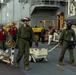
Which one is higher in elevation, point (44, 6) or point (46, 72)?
point (44, 6)

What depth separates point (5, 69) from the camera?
1225 cm

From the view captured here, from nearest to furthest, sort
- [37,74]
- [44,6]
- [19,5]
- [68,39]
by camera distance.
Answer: [37,74] < [68,39] < [44,6] < [19,5]

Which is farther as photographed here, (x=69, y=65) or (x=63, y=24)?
(x=63, y=24)

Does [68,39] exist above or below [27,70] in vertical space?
above

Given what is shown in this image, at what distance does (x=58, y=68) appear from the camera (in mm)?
12695

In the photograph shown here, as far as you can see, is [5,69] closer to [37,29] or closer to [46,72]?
[46,72]

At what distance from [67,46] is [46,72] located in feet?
7.38

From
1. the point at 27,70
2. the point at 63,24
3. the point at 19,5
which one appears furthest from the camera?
the point at 19,5

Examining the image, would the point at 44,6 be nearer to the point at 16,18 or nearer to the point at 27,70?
the point at 16,18

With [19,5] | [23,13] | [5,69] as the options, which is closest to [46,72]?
[5,69]

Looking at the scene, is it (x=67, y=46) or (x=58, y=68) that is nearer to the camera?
(x=58, y=68)

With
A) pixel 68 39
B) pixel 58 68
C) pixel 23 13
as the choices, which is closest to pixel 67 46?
pixel 68 39

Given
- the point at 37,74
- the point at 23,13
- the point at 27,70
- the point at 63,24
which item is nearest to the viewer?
the point at 37,74

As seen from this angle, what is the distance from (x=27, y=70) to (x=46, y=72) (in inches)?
30.4
